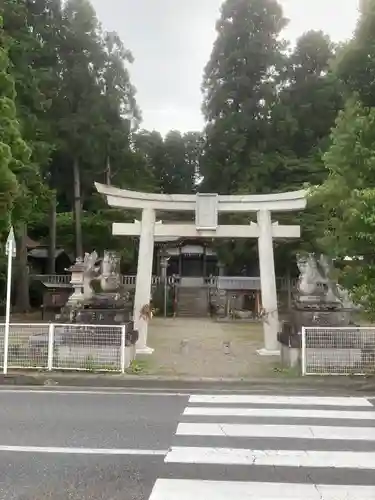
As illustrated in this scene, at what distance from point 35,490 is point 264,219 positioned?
11.3 meters

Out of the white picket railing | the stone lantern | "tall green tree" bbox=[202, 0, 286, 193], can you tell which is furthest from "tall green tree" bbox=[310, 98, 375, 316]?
"tall green tree" bbox=[202, 0, 286, 193]

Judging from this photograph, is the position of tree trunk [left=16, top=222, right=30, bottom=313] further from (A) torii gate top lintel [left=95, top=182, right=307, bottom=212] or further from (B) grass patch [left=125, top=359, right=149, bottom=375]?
(B) grass patch [left=125, top=359, right=149, bottom=375]

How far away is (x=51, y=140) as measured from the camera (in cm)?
2559

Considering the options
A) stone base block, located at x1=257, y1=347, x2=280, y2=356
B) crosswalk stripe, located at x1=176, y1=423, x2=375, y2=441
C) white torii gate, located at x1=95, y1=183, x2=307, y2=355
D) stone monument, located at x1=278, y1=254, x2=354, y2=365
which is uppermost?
white torii gate, located at x1=95, y1=183, x2=307, y2=355

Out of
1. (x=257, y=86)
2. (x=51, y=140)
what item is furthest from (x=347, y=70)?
(x=257, y=86)

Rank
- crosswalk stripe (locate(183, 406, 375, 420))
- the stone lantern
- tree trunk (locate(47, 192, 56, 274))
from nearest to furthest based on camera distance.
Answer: crosswalk stripe (locate(183, 406, 375, 420)), the stone lantern, tree trunk (locate(47, 192, 56, 274))

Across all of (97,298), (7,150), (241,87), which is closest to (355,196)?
(97,298)

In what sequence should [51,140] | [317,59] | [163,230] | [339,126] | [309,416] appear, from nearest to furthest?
1. [309,416]
2. [339,126]
3. [163,230]
4. [51,140]
5. [317,59]

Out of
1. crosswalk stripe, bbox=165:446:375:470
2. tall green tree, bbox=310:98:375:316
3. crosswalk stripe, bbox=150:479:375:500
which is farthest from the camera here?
tall green tree, bbox=310:98:375:316

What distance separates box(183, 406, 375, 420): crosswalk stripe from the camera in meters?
7.05

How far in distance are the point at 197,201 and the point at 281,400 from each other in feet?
24.3

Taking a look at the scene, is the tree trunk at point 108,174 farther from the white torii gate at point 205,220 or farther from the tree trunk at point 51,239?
the white torii gate at point 205,220

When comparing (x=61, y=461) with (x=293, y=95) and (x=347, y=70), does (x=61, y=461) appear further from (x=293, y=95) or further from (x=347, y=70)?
(x=293, y=95)

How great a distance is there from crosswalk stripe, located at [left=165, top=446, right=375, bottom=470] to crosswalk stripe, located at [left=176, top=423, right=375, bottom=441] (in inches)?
23.4
